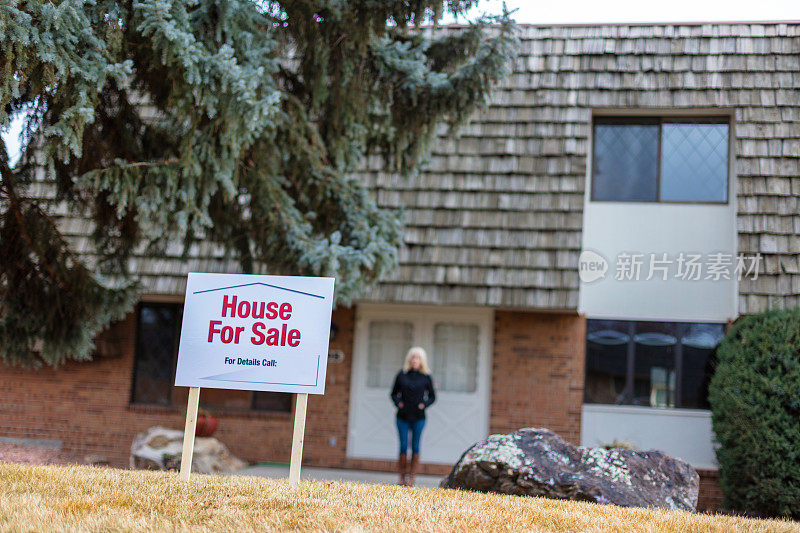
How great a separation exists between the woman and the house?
1509 mm

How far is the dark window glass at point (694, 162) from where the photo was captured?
422 inches

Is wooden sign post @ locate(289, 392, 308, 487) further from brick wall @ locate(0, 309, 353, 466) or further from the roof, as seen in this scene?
brick wall @ locate(0, 309, 353, 466)

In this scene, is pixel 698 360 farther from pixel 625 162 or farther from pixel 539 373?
pixel 625 162

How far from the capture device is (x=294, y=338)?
5551 mm

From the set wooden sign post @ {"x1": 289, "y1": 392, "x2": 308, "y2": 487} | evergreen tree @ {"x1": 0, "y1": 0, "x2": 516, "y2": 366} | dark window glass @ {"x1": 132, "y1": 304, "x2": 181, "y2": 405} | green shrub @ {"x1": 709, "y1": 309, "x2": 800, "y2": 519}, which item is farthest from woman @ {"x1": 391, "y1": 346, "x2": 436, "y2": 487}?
dark window glass @ {"x1": 132, "y1": 304, "x2": 181, "y2": 405}

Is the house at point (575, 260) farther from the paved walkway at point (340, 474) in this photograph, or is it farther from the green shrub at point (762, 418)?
the green shrub at point (762, 418)

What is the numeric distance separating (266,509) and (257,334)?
1.37 m

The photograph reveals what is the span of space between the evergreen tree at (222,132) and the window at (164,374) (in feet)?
10.3

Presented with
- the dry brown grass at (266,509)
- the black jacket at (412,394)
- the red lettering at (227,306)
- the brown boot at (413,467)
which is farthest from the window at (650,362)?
the red lettering at (227,306)

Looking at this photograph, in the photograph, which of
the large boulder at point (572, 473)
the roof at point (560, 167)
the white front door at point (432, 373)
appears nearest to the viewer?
the large boulder at point (572, 473)

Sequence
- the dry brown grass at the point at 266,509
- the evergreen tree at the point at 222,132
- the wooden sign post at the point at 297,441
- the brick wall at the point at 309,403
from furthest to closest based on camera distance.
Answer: the brick wall at the point at 309,403 < the evergreen tree at the point at 222,132 < the wooden sign post at the point at 297,441 < the dry brown grass at the point at 266,509

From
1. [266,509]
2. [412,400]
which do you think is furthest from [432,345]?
[266,509]

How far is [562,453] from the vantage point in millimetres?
7027

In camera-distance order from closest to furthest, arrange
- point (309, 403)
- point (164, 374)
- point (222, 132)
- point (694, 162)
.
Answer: point (222, 132), point (694, 162), point (309, 403), point (164, 374)
